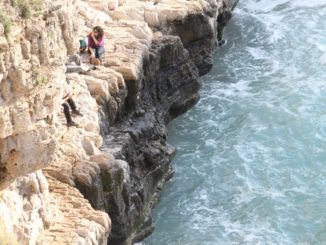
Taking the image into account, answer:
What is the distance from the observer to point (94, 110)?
1670cm

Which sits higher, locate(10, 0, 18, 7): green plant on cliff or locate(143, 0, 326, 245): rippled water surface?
locate(10, 0, 18, 7): green plant on cliff

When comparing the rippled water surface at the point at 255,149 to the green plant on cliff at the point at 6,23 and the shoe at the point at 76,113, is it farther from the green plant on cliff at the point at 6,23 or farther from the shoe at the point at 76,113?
the green plant on cliff at the point at 6,23

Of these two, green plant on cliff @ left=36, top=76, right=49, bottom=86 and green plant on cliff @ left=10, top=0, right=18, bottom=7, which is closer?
green plant on cliff @ left=10, top=0, right=18, bottom=7

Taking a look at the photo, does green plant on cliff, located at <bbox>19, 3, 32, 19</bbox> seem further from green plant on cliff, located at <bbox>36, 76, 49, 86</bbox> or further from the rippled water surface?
the rippled water surface

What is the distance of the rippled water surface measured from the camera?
16953 millimetres

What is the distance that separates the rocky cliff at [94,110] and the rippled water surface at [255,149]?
776 millimetres

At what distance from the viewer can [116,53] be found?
19281mm

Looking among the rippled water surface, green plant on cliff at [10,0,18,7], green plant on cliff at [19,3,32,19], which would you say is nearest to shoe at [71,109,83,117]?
the rippled water surface

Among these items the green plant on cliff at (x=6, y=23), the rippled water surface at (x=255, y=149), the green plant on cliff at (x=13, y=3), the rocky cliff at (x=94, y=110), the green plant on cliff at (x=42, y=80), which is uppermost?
the green plant on cliff at (x=13, y=3)

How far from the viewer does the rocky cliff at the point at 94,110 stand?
10164 millimetres

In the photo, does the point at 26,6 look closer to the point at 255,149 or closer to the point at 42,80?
the point at 42,80

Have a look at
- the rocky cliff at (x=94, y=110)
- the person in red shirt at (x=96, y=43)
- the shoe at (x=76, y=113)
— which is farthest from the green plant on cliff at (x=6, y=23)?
the person in red shirt at (x=96, y=43)

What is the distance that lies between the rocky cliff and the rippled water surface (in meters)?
0.78

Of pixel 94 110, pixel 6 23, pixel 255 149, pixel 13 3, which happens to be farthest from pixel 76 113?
pixel 6 23
